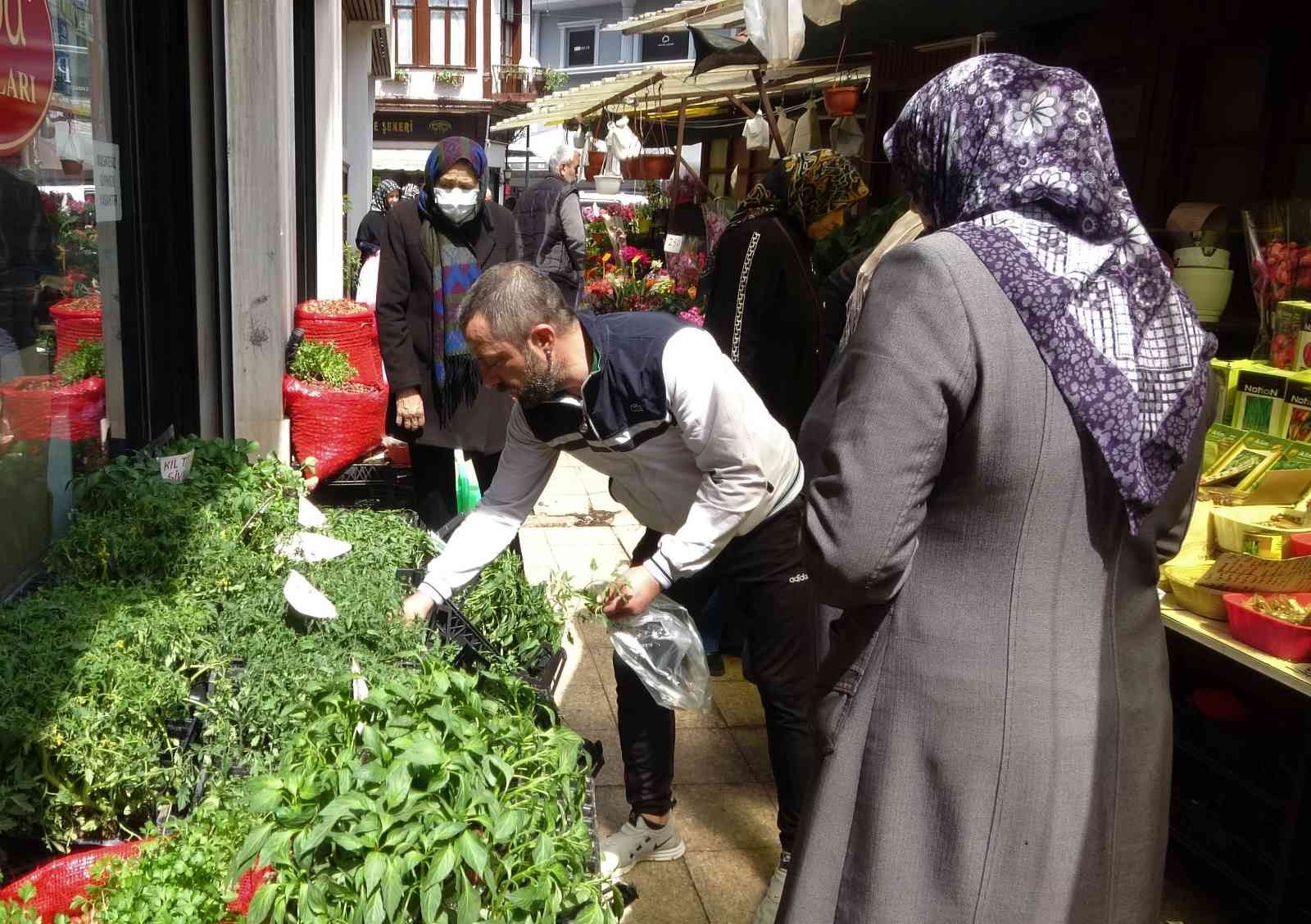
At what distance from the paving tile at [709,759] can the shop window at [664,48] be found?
1129 inches

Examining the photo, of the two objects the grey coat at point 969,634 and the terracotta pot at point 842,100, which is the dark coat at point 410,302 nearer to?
the grey coat at point 969,634

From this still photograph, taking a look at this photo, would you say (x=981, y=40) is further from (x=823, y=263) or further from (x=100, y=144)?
(x=100, y=144)

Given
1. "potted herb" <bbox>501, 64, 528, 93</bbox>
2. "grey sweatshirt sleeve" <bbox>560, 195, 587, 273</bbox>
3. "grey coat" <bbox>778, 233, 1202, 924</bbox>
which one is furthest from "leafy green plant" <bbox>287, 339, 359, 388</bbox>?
"potted herb" <bbox>501, 64, 528, 93</bbox>

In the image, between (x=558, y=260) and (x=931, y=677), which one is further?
(x=558, y=260)

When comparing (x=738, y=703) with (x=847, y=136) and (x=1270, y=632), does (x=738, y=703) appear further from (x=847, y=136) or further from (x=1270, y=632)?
(x=847, y=136)

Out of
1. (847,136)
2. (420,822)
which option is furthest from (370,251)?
(420,822)

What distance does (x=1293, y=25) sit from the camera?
4.11 metres

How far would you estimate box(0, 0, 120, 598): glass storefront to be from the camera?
2.58 meters

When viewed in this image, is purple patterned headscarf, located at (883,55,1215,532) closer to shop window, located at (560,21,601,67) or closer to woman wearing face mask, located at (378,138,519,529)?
woman wearing face mask, located at (378,138,519,529)

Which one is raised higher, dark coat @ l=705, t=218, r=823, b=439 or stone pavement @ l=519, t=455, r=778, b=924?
dark coat @ l=705, t=218, r=823, b=439

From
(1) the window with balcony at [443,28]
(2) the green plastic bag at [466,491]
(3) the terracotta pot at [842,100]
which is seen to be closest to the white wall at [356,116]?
(3) the terracotta pot at [842,100]

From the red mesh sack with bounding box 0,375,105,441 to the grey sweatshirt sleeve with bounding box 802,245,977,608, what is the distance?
7.06 ft

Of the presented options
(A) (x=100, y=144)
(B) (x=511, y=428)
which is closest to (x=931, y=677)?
(B) (x=511, y=428)

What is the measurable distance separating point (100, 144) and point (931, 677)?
9.93 ft
